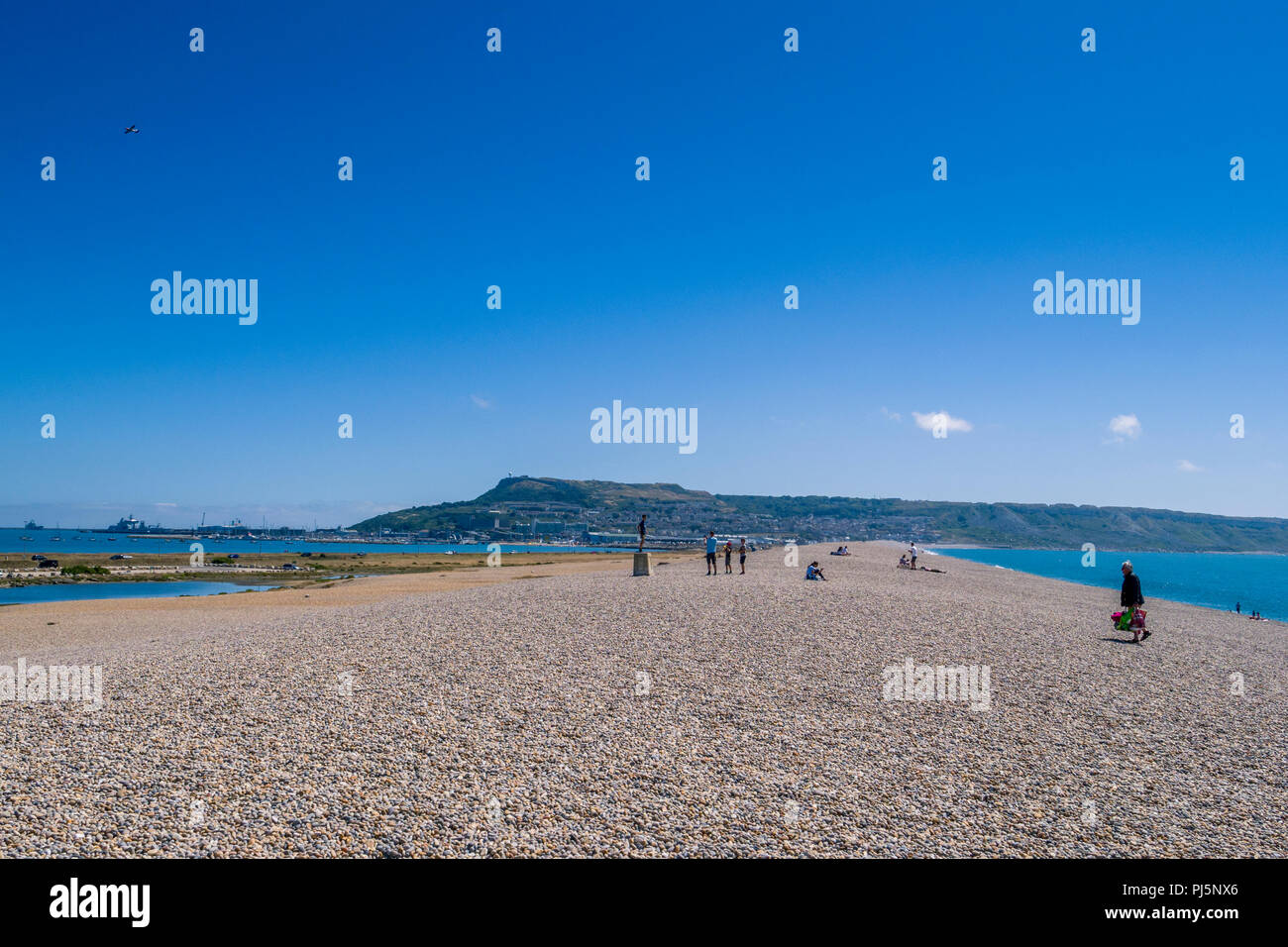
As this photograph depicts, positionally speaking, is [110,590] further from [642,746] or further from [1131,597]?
[1131,597]

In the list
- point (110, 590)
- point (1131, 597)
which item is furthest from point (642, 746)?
point (110, 590)

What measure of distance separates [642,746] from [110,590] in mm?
58492

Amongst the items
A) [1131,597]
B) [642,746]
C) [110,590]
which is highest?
[1131,597]

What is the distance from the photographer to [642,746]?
10844mm

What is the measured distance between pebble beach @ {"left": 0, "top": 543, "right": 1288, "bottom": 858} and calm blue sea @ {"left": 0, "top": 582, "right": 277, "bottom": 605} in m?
35.2

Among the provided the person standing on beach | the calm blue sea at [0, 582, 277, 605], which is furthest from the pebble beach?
the calm blue sea at [0, 582, 277, 605]

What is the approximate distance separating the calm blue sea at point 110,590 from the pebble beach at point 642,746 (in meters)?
35.2

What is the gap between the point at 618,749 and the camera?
10648mm

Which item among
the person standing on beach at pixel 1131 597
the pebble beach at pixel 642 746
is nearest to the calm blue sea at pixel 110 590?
the pebble beach at pixel 642 746

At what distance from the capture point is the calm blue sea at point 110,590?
160 ft

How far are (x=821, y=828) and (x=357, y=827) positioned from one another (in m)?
5.26

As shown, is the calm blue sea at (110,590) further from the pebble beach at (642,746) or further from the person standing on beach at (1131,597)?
the person standing on beach at (1131,597)

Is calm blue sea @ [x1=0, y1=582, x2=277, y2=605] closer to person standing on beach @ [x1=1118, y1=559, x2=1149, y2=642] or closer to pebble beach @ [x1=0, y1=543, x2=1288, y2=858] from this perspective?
pebble beach @ [x1=0, y1=543, x2=1288, y2=858]
